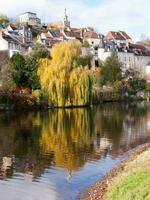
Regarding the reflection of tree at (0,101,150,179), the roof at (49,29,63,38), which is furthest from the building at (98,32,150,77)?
the reflection of tree at (0,101,150,179)

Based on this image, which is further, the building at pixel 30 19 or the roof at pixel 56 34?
the building at pixel 30 19

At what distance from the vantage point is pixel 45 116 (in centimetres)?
5762

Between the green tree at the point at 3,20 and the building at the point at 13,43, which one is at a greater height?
the green tree at the point at 3,20

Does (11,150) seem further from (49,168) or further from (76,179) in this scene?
(76,179)

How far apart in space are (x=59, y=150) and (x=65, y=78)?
37602 mm

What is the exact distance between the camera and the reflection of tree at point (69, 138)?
92.6 ft

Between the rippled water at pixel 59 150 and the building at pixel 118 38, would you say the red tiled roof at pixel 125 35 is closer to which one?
the building at pixel 118 38

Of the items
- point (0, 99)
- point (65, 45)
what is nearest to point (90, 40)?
point (65, 45)

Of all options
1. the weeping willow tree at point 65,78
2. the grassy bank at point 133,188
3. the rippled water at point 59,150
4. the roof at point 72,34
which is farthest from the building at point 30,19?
the grassy bank at point 133,188

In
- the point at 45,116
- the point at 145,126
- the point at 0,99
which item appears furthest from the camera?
the point at 0,99

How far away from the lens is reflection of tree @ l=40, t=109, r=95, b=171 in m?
28.2

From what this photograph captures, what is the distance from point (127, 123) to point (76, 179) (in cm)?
2808

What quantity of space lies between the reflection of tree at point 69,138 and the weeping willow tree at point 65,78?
10.2 metres

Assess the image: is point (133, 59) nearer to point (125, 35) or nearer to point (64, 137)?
point (125, 35)
